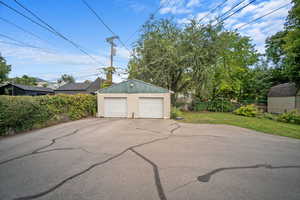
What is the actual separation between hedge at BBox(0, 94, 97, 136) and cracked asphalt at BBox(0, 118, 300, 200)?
7.33 feet

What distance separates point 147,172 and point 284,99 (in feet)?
69.7

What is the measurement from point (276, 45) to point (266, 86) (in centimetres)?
594

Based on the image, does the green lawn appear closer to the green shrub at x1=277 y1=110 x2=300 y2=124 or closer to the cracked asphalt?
the green shrub at x1=277 y1=110 x2=300 y2=124

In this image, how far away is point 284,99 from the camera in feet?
53.3

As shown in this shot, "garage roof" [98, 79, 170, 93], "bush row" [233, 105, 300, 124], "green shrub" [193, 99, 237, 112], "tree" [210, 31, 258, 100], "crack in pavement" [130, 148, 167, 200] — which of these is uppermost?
"tree" [210, 31, 258, 100]

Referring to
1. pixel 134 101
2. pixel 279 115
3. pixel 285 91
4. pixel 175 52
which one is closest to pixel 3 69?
pixel 134 101

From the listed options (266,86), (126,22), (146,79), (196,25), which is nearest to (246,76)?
(266,86)

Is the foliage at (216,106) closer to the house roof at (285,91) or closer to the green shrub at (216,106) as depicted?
the green shrub at (216,106)

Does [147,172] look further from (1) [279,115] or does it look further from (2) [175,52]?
(1) [279,115]

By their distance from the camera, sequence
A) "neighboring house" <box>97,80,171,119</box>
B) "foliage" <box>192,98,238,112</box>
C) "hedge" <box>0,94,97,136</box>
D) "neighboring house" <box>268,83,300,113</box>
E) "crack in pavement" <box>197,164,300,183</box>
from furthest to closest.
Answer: "foliage" <box>192,98,238,112</box> < "neighboring house" <box>268,83,300,113</box> < "neighboring house" <box>97,80,171,119</box> < "hedge" <box>0,94,97,136</box> < "crack in pavement" <box>197,164,300,183</box>

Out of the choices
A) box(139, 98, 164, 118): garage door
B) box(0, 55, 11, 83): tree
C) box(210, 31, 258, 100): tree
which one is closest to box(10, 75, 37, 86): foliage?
box(0, 55, 11, 83): tree

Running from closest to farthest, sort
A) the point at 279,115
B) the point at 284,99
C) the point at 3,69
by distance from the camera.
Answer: the point at 279,115, the point at 284,99, the point at 3,69

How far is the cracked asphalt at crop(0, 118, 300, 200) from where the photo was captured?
2.06 meters

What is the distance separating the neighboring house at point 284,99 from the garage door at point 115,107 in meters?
17.7
